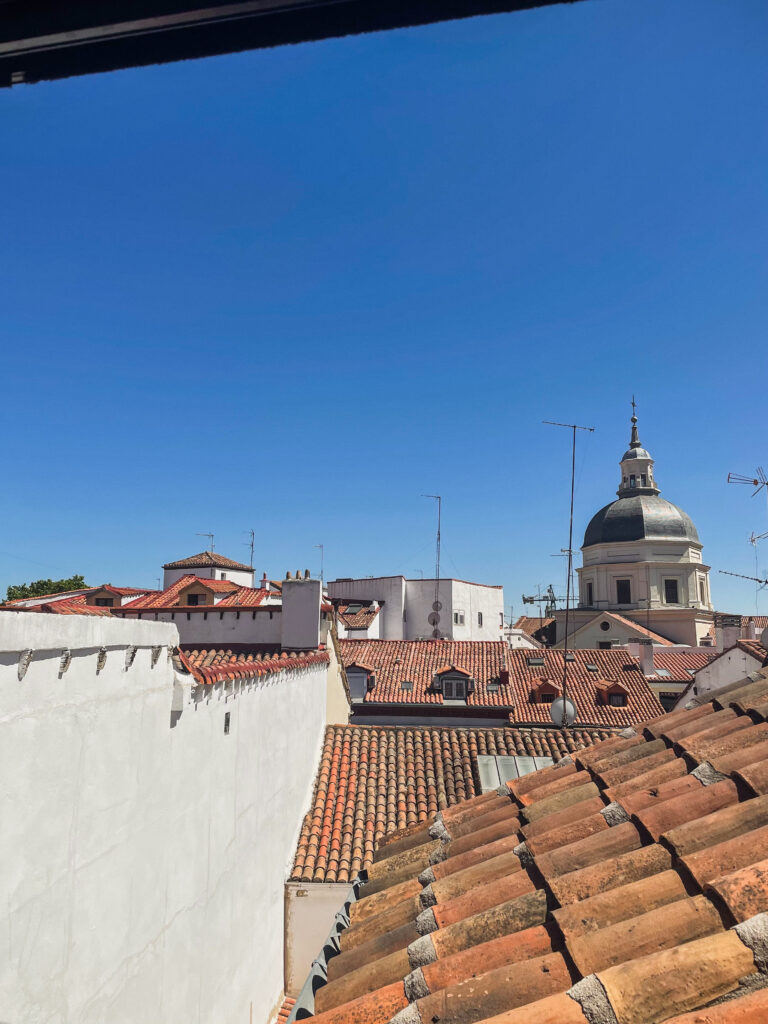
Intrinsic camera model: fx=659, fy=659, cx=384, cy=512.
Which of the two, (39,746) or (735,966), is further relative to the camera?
(39,746)

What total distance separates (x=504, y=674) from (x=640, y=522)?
3341 cm

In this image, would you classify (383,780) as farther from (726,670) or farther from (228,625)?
(726,670)

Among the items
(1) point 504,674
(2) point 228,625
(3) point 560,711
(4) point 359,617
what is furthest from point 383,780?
(4) point 359,617

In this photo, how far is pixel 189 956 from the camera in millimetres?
6012

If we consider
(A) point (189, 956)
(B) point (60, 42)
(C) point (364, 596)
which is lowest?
(A) point (189, 956)

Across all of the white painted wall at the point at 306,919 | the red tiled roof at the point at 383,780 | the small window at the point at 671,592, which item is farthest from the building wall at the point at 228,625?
the small window at the point at 671,592

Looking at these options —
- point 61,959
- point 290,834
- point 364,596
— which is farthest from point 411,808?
point 364,596

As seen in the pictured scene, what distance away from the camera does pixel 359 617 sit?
37281 millimetres

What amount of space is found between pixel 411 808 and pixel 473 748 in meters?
2.35

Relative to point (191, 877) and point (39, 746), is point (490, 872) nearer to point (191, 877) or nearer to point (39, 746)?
point (39, 746)

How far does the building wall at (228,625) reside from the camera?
46.8ft

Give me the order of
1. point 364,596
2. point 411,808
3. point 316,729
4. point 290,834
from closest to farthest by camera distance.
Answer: point 290,834
point 411,808
point 316,729
point 364,596

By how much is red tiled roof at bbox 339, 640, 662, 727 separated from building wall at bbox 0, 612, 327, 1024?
17.3 metres

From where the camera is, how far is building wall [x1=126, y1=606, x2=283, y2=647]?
14.3 metres
